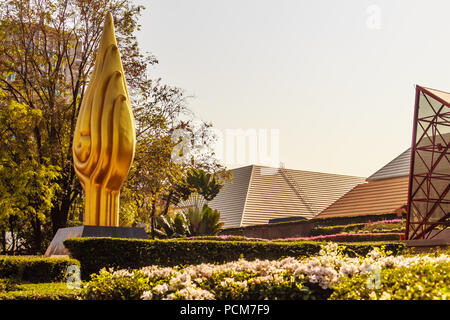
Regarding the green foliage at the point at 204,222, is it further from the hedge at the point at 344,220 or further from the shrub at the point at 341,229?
the shrub at the point at 341,229

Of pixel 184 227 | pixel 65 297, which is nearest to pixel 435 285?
pixel 65 297

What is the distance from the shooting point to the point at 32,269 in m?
9.48

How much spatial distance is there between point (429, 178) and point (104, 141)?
12944mm

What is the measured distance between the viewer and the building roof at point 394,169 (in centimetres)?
3005

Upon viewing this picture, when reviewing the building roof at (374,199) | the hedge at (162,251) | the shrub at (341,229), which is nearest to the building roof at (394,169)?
the building roof at (374,199)

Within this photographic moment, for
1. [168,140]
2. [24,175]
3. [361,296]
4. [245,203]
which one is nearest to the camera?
[361,296]

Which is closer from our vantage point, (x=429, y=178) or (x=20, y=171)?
(x=20, y=171)

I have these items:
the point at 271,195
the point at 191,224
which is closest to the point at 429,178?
the point at 191,224

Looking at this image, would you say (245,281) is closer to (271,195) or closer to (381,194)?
(381,194)

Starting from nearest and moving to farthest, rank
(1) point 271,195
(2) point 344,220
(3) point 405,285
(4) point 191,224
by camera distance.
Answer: (3) point 405,285 < (4) point 191,224 < (2) point 344,220 < (1) point 271,195

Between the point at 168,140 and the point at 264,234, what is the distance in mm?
10917

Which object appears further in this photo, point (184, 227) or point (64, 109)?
point (184, 227)

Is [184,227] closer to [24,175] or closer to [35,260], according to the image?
[24,175]

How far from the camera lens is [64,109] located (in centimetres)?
1841
